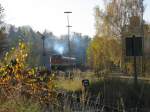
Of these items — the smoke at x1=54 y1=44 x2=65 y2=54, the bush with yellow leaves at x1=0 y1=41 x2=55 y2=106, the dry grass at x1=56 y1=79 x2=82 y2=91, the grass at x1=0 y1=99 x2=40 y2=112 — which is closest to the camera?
the grass at x1=0 y1=99 x2=40 y2=112

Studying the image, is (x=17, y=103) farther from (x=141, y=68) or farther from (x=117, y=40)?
(x=117, y=40)

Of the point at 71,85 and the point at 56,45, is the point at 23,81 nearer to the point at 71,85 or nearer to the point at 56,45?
the point at 71,85

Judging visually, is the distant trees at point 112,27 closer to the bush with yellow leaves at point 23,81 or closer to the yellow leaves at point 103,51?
the yellow leaves at point 103,51

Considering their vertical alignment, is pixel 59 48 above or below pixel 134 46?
above

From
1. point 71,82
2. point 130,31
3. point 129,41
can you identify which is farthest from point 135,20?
point 129,41

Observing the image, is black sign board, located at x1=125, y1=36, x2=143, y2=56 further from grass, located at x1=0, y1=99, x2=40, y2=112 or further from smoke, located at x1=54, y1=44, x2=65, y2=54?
smoke, located at x1=54, y1=44, x2=65, y2=54

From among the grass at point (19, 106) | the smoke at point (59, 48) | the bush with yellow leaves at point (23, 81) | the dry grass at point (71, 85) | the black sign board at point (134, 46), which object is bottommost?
the dry grass at point (71, 85)

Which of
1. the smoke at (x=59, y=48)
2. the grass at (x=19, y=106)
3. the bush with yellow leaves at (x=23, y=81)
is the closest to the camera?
the grass at (x=19, y=106)

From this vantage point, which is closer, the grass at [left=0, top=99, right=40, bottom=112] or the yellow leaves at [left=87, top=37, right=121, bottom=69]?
the grass at [left=0, top=99, right=40, bottom=112]

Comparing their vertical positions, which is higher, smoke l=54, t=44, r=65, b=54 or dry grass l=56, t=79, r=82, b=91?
smoke l=54, t=44, r=65, b=54

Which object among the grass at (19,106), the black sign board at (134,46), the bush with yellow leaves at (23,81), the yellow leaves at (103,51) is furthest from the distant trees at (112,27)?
the grass at (19,106)

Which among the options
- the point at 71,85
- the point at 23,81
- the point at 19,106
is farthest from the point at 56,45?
the point at 19,106

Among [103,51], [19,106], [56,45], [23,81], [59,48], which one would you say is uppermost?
[56,45]

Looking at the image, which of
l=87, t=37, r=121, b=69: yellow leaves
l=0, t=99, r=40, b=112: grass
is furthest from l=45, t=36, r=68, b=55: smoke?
l=0, t=99, r=40, b=112: grass
